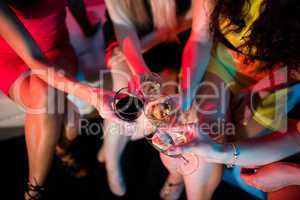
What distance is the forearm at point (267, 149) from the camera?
111 cm

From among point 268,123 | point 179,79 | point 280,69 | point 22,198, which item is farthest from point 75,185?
point 280,69

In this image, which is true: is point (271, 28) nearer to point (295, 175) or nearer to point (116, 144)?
point (295, 175)

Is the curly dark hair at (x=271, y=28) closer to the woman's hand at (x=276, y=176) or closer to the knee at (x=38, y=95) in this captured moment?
the woman's hand at (x=276, y=176)

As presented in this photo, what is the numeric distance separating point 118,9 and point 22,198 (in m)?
1.02

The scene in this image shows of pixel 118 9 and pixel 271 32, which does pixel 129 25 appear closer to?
pixel 118 9

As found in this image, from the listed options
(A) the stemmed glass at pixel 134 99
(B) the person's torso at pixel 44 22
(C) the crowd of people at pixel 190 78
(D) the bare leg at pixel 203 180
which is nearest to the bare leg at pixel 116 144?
(C) the crowd of people at pixel 190 78

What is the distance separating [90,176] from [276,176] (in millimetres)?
944

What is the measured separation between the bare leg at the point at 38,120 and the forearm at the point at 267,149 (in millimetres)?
696

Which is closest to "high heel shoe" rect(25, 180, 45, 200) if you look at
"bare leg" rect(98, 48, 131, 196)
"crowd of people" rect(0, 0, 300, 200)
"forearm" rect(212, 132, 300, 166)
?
"crowd of people" rect(0, 0, 300, 200)

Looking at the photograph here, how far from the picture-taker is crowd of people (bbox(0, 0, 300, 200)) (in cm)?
110

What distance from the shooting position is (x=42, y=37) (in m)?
1.36

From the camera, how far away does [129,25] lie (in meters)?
1.45

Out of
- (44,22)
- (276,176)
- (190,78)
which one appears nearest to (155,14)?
(190,78)

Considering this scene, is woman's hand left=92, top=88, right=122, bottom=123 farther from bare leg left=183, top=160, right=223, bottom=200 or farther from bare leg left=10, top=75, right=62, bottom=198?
bare leg left=183, top=160, right=223, bottom=200
